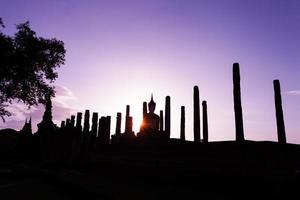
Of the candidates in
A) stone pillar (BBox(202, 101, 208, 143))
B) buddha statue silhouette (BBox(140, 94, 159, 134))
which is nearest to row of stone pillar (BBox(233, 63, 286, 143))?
stone pillar (BBox(202, 101, 208, 143))

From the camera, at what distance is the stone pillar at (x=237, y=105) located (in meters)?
14.9

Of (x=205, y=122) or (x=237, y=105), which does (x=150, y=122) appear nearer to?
(x=205, y=122)

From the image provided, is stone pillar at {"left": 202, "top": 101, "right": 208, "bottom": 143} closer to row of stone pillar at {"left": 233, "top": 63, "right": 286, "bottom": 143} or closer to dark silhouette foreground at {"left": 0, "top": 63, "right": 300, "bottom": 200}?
dark silhouette foreground at {"left": 0, "top": 63, "right": 300, "bottom": 200}

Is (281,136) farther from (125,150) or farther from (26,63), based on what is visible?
(26,63)

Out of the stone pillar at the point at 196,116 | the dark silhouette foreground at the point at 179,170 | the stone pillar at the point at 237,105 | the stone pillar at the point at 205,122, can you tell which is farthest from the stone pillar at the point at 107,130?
the stone pillar at the point at 237,105

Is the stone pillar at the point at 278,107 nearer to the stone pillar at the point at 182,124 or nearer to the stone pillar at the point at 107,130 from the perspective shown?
the stone pillar at the point at 182,124

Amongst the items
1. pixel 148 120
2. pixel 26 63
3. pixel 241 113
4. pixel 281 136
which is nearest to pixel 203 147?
pixel 241 113

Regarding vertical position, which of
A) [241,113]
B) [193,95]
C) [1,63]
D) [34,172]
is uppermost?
[1,63]

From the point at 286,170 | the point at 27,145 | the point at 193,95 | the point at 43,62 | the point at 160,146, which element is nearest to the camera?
the point at 286,170

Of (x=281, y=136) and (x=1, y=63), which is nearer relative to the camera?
(x=281, y=136)

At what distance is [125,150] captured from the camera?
18.6m

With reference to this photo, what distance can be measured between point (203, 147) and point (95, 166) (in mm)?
12965

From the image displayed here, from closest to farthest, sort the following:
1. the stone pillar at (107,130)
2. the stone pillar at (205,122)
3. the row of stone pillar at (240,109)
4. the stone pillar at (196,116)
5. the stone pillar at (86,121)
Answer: the row of stone pillar at (240,109), the stone pillar at (196,116), the stone pillar at (205,122), the stone pillar at (107,130), the stone pillar at (86,121)

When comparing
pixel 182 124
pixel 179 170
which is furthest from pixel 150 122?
pixel 179 170
